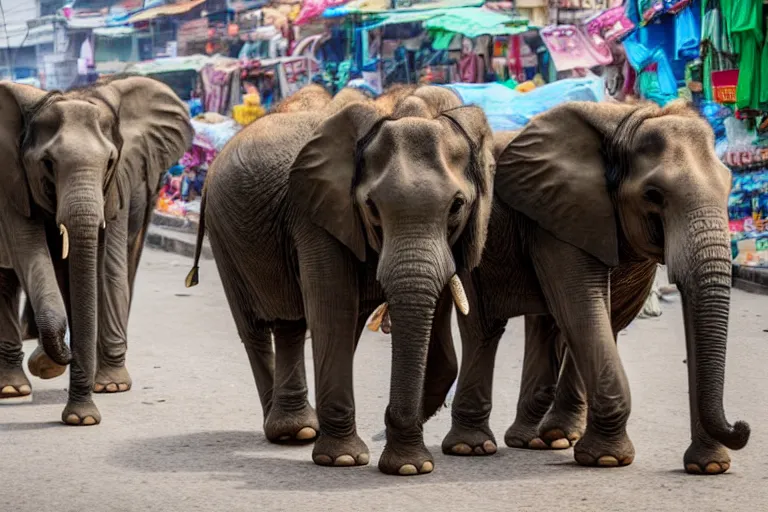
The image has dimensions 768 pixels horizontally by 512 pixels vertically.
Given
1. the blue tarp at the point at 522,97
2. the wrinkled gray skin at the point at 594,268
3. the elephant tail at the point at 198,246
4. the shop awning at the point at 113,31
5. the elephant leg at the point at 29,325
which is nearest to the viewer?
the wrinkled gray skin at the point at 594,268

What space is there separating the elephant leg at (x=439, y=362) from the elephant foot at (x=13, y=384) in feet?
9.99

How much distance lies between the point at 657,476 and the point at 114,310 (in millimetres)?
4374

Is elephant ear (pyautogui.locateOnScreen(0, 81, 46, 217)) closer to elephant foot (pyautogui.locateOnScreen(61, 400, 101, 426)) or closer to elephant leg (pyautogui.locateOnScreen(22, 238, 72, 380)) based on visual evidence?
elephant leg (pyautogui.locateOnScreen(22, 238, 72, 380))

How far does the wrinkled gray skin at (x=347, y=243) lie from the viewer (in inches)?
266

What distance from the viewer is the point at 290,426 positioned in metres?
8.11

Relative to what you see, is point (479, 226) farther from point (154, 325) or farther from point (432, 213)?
point (154, 325)

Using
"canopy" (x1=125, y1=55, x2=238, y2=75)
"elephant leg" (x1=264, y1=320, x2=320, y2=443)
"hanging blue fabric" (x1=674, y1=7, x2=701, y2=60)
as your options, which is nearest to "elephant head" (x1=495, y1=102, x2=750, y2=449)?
"elephant leg" (x1=264, y1=320, x2=320, y2=443)

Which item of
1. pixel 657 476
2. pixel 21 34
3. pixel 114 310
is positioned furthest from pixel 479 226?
pixel 21 34

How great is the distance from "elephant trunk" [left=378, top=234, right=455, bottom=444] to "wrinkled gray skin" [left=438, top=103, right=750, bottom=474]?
91cm

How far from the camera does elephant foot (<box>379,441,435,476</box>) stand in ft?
23.0

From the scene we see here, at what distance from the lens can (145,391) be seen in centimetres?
1011

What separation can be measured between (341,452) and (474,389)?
84 cm

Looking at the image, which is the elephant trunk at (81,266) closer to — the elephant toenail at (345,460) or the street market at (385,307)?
the street market at (385,307)

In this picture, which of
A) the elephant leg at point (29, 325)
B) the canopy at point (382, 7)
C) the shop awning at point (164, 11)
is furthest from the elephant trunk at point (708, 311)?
the shop awning at point (164, 11)
